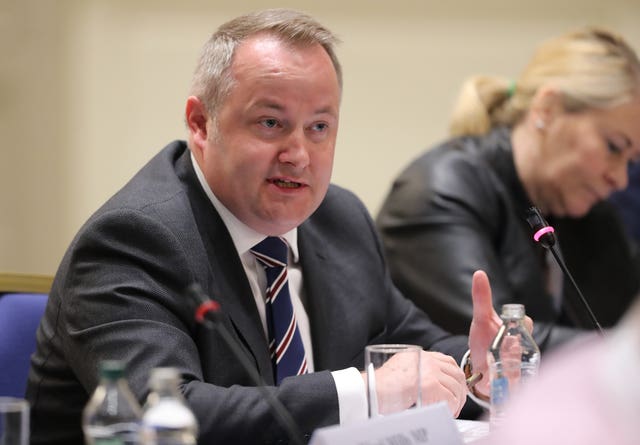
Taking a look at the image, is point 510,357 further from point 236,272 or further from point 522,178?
point 522,178

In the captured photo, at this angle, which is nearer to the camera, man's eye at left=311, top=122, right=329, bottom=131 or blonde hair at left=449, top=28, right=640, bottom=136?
man's eye at left=311, top=122, right=329, bottom=131

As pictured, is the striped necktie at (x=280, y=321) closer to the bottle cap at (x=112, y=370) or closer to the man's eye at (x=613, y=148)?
the bottle cap at (x=112, y=370)

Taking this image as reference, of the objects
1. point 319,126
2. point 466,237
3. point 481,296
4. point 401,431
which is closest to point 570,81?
point 466,237

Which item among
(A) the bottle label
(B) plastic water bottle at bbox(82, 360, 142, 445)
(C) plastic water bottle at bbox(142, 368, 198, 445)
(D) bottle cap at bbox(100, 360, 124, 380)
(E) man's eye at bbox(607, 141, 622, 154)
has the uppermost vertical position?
(D) bottle cap at bbox(100, 360, 124, 380)

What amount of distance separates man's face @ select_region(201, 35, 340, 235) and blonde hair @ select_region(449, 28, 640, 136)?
138cm

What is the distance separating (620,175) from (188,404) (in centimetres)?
209

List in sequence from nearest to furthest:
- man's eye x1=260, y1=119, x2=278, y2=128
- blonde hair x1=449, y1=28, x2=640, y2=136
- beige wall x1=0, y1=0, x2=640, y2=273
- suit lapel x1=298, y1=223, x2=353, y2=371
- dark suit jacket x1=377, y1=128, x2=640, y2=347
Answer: man's eye x1=260, y1=119, x2=278, y2=128 < suit lapel x1=298, y1=223, x2=353, y2=371 < dark suit jacket x1=377, y1=128, x2=640, y2=347 < blonde hair x1=449, y1=28, x2=640, y2=136 < beige wall x1=0, y1=0, x2=640, y2=273

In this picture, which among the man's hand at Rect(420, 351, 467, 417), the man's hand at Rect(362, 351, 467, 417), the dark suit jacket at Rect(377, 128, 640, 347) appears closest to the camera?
the man's hand at Rect(362, 351, 467, 417)

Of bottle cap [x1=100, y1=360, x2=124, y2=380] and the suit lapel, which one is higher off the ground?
bottle cap [x1=100, y1=360, x2=124, y2=380]

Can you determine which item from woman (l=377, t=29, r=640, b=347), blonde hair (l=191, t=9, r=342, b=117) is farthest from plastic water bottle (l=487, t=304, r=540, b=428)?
woman (l=377, t=29, r=640, b=347)

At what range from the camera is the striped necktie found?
2131mm

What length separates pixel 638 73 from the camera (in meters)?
3.35

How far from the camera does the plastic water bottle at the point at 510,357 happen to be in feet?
5.98

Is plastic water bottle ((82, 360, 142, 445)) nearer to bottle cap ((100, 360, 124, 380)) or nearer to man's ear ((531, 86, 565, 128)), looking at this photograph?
bottle cap ((100, 360, 124, 380))
